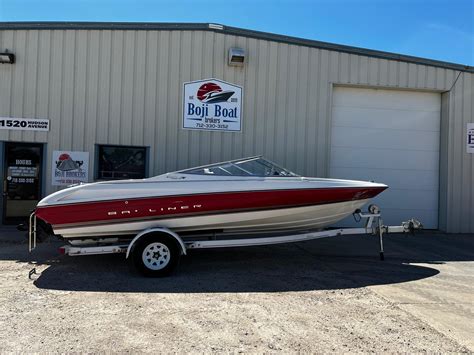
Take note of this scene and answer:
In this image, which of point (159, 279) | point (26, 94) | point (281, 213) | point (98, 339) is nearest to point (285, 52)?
point (281, 213)

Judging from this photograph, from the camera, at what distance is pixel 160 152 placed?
9.68 meters

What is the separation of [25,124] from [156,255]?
18.1ft

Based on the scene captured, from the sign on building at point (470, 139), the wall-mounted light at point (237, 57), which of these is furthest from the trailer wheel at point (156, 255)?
the sign on building at point (470, 139)

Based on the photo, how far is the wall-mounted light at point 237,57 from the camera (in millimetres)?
9664

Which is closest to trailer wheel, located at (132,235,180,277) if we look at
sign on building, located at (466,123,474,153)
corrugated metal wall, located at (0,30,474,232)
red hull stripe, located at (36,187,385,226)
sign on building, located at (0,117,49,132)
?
red hull stripe, located at (36,187,385,226)

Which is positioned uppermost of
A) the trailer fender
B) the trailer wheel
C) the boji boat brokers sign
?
the boji boat brokers sign

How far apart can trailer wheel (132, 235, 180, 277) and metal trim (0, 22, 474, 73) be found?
227 inches

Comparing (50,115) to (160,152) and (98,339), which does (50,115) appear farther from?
(98,339)

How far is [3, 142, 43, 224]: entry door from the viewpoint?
9477mm

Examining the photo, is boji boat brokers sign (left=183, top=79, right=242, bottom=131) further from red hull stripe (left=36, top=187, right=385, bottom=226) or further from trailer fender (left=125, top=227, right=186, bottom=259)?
trailer fender (left=125, top=227, right=186, bottom=259)

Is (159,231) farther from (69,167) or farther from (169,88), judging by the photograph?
(169,88)

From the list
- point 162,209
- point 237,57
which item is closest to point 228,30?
point 237,57

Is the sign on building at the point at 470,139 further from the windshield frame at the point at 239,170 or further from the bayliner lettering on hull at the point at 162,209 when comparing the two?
the bayliner lettering on hull at the point at 162,209

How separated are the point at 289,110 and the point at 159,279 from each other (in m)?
5.76
